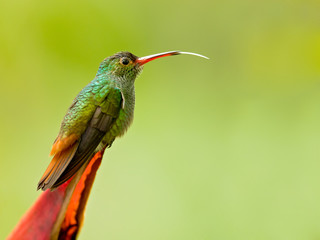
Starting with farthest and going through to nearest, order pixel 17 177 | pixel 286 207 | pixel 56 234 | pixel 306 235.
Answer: pixel 17 177 → pixel 286 207 → pixel 306 235 → pixel 56 234

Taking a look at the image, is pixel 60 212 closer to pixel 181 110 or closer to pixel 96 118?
pixel 96 118

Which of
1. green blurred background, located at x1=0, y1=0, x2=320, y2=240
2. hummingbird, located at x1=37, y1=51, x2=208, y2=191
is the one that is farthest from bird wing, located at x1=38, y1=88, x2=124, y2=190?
green blurred background, located at x1=0, y1=0, x2=320, y2=240

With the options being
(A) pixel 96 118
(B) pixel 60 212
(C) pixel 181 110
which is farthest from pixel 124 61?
(C) pixel 181 110

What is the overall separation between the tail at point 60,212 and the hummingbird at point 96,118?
2cm

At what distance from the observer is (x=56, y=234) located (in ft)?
2.39

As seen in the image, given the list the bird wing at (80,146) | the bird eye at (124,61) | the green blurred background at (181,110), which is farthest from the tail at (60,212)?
the green blurred background at (181,110)

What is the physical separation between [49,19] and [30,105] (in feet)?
1.25

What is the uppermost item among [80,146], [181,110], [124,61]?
[181,110]

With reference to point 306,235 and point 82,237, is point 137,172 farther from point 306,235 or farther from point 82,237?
point 306,235

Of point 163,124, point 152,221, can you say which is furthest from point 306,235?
point 163,124

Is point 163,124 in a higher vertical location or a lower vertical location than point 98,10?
lower

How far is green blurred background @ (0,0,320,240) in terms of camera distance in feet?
5.84

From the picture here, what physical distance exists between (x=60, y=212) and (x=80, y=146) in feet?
0.36

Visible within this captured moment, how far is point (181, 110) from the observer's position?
2.09m
